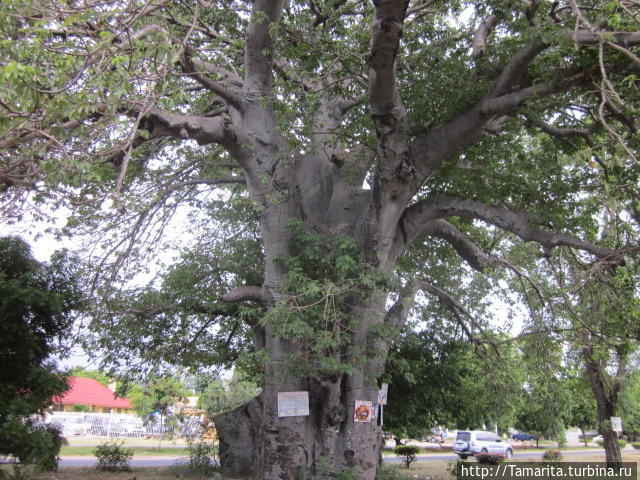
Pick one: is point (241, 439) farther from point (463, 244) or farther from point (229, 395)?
point (229, 395)

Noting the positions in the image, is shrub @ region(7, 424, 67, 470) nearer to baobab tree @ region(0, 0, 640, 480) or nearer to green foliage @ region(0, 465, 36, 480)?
green foliage @ region(0, 465, 36, 480)

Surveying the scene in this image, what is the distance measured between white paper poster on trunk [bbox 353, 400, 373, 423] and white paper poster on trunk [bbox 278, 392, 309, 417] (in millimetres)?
814

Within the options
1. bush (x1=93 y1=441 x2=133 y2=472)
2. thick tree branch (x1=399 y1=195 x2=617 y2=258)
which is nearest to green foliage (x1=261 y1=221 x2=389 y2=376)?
thick tree branch (x1=399 y1=195 x2=617 y2=258)

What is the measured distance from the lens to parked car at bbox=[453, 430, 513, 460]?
24.9 metres

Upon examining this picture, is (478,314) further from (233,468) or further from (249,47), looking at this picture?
(249,47)

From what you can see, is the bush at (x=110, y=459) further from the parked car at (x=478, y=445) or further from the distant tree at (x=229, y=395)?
the parked car at (x=478, y=445)

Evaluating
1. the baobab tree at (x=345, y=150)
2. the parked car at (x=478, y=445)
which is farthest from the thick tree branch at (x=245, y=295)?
the parked car at (x=478, y=445)

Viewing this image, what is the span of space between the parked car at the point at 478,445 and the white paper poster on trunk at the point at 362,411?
19.5 m

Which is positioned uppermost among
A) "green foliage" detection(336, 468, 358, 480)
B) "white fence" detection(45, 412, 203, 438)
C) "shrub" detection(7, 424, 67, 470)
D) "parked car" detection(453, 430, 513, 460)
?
"shrub" detection(7, 424, 67, 470)

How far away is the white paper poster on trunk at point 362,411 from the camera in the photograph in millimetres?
7711

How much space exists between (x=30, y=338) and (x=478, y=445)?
22.6 metres

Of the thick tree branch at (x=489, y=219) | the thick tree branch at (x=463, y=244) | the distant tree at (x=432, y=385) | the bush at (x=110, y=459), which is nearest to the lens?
the thick tree branch at (x=489, y=219)

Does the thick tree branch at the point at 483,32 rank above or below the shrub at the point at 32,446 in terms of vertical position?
above

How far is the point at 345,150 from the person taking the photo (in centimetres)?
1027
